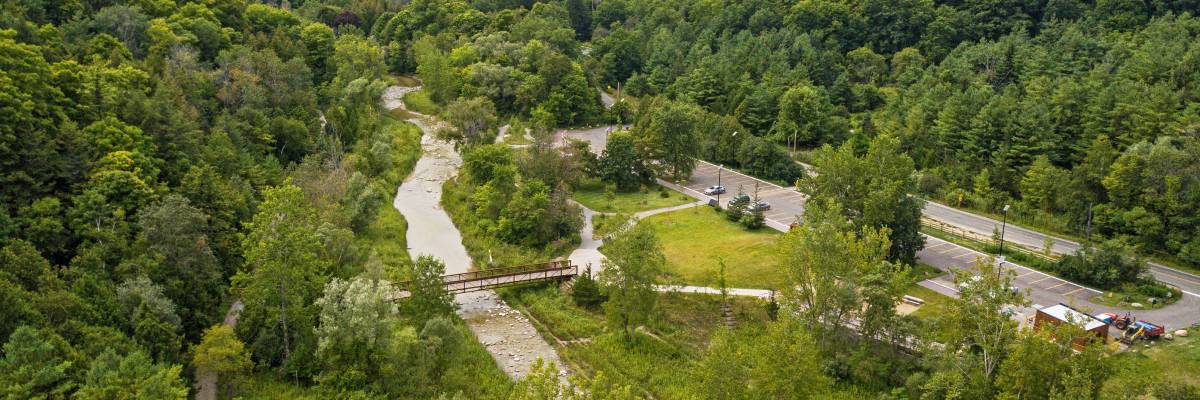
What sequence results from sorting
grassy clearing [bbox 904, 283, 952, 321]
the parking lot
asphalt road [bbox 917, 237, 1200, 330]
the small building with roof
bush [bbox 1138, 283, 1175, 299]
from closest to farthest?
1. the small building with roof
2. asphalt road [bbox 917, 237, 1200, 330]
3. grassy clearing [bbox 904, 283, 952, 321]
4. bush [bbox 1138, 283, 1175, 299]
5. the parking lot

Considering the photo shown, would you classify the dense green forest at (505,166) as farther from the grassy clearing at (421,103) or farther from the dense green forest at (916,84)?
the grassy clearing at (421,103)

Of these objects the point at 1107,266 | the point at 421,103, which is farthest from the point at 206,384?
the point at 421,103

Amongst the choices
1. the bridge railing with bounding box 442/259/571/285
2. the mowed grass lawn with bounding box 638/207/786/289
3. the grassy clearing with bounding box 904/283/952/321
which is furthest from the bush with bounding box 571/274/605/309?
the grassy clearing with bounding box 904/283/952/321

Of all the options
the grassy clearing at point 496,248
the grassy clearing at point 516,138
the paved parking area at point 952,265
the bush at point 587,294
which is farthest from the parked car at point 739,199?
the grassy clearing at point 516,138

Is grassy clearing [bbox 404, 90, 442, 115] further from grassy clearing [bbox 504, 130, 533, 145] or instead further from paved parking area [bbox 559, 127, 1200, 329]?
paved parking area [bbox 559, 127, 1200, 329]

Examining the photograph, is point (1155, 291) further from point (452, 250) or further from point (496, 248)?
point (452, 250)

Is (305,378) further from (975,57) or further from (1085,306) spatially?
(975,57)

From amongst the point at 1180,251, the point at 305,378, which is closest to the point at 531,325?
the point at 305,378
